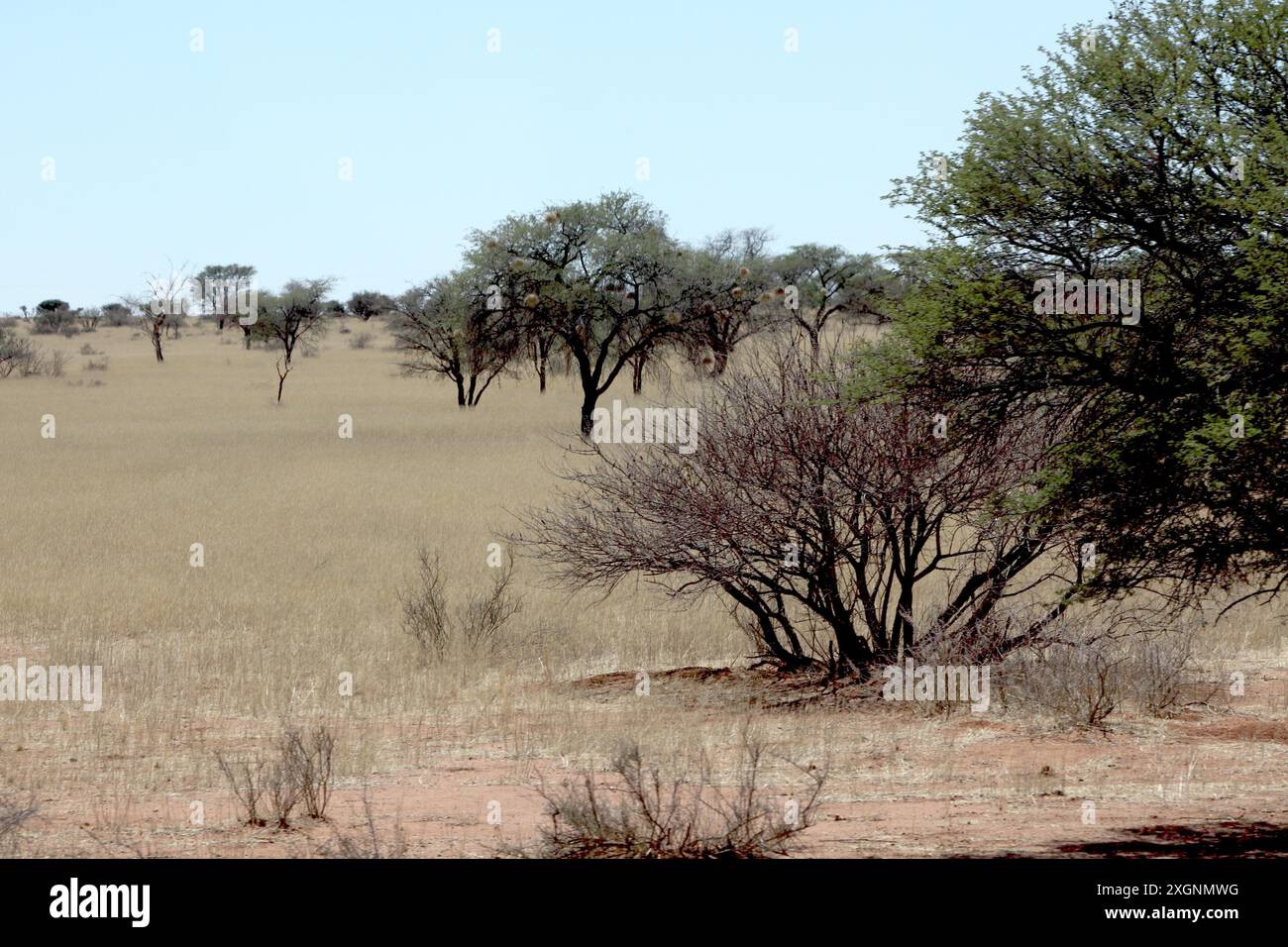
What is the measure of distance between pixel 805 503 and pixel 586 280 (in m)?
31.3

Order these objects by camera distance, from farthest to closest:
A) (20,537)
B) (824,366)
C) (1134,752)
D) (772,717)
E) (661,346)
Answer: (661,346), (20,537), (824,366), (772,717), (1134,752)

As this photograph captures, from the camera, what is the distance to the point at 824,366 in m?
14.4

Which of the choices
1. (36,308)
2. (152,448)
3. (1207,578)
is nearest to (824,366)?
(1207,578)

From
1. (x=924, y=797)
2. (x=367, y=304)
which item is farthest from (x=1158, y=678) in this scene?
(x=367, y=304)

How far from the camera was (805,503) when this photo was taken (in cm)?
1415

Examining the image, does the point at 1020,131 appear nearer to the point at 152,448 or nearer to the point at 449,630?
the point at 449,630

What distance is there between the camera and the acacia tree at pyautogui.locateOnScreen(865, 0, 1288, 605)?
9586 millimetres

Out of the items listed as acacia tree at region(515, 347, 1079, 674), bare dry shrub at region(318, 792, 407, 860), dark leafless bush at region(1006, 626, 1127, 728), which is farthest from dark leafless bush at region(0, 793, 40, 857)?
dark leafless bush at region(1006, 626, 1127, 728)

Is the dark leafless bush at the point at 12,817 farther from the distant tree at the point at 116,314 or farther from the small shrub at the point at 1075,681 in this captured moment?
the distant tree at the point at 116,314

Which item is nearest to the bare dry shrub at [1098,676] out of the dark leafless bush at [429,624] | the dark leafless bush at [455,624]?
the dark leafless bush at [455,624]

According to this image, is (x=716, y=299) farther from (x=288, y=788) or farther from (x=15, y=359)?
(x=15, y=359)

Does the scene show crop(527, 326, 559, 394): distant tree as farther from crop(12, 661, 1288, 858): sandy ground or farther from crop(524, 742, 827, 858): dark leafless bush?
crop(524, 742, 827, 858): dark leafless bush

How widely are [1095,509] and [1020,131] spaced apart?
282 cm

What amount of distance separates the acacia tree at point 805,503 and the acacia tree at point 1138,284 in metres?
2.45
